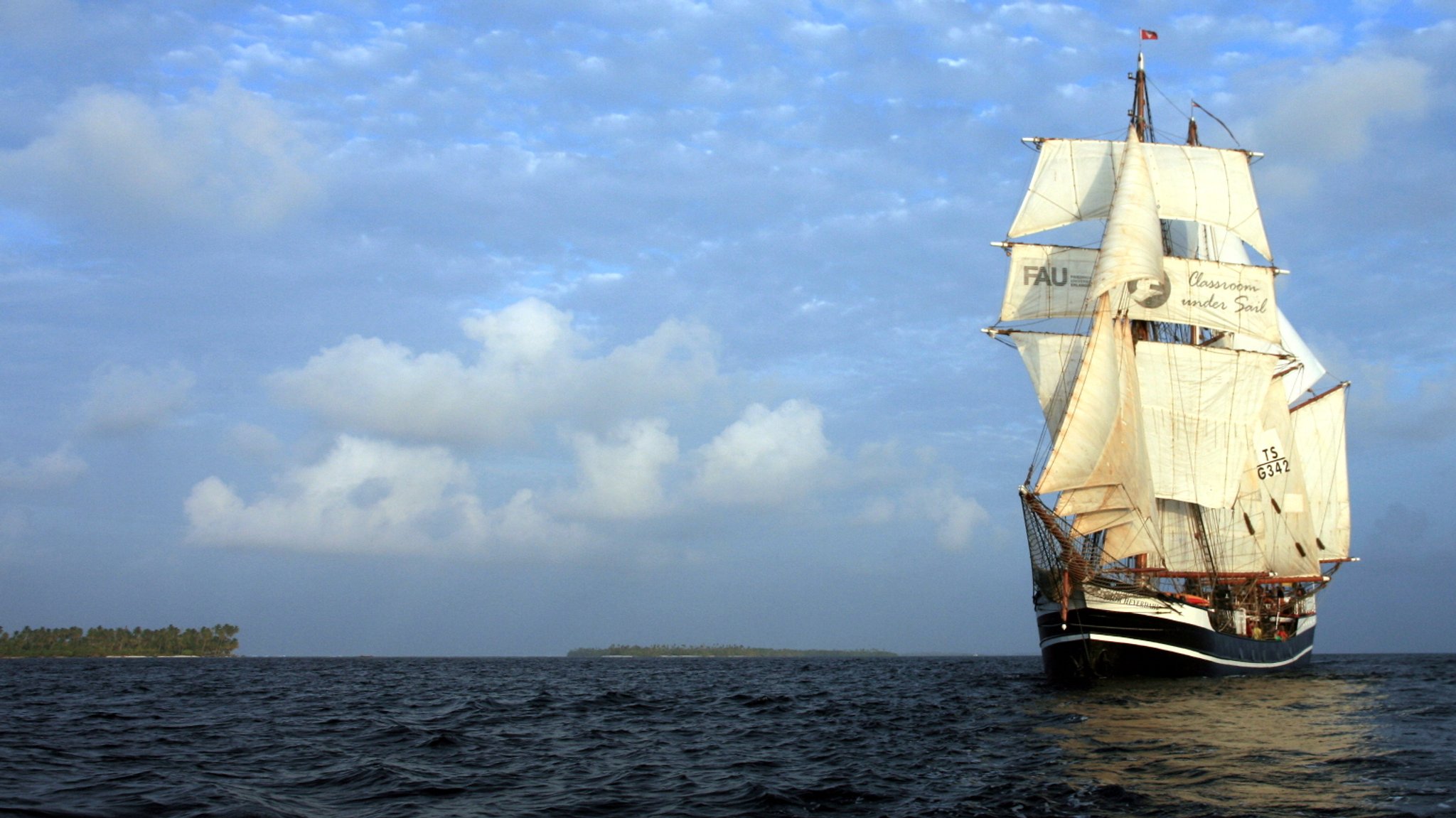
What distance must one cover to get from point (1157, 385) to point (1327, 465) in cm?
2660

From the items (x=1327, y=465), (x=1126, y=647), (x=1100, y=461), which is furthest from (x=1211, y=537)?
(x=1327, y=465)

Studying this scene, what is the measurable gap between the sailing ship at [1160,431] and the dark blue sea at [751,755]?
22.3 feet

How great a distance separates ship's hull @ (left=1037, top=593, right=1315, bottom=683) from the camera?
47.1 meters

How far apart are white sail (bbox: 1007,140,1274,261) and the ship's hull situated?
28.6 m

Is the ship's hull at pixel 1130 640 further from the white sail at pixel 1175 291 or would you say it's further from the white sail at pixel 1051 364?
the white sail at pixel 1175 291

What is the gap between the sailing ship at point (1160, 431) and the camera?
49.2m

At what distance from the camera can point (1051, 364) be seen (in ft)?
209

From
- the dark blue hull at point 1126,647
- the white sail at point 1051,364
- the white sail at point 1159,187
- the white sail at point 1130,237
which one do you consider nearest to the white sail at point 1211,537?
the white sail at point 1051,364

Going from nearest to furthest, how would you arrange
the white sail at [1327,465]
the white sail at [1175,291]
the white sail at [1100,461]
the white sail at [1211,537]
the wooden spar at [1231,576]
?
the white sail at [1100,461] < the wooden spar at [1231,576] < the white sail at [1211,537] < the white sail at [1175,291] < the white sail at [1327,465]

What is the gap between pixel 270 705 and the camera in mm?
39781

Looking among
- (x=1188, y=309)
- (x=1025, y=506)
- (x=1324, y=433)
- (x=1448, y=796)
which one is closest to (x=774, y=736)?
(x=1448, y=796)

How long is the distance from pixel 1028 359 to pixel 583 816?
5353 cm

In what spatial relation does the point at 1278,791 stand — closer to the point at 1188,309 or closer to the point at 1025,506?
the point at 1025,506

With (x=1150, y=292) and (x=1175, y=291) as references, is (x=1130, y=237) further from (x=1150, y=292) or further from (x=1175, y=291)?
Result: (x=1175, y=291)
